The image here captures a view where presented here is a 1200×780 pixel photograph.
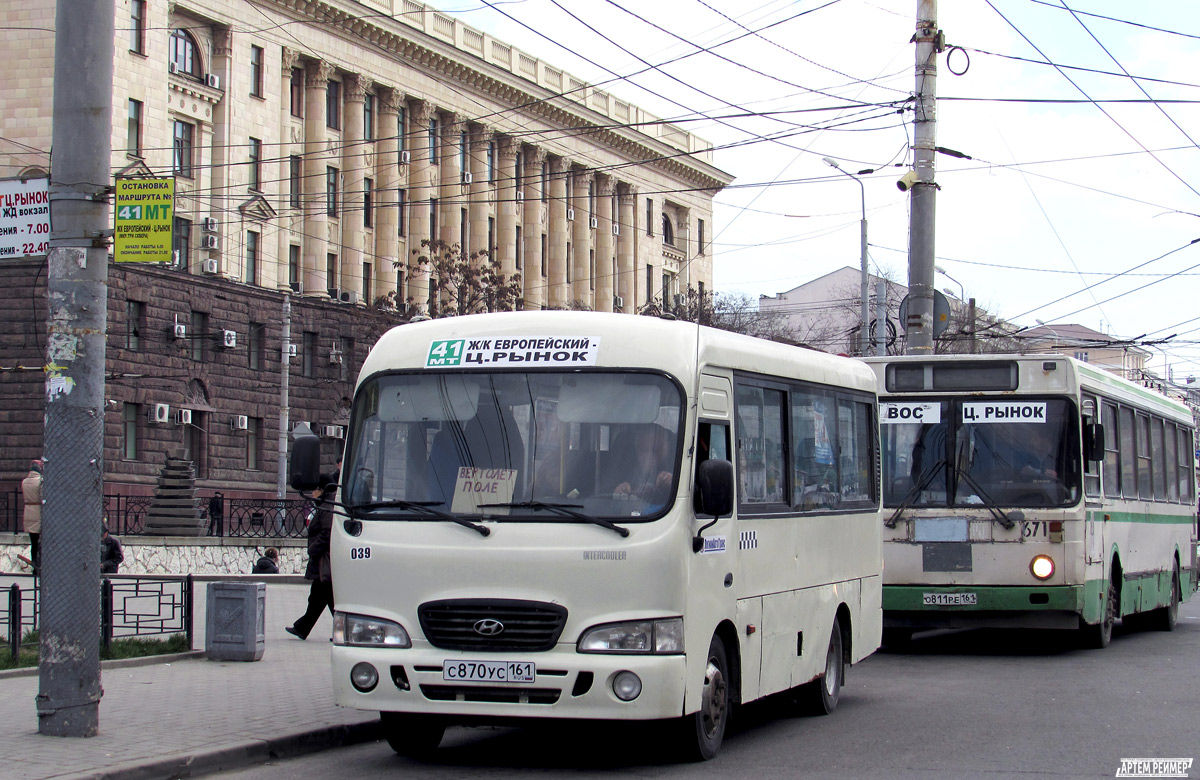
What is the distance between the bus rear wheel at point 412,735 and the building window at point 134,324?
36950mm

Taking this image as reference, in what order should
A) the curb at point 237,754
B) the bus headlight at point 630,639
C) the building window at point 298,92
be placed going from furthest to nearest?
the building window at point 298,92
the bus headlight at point 630,639
the curb at point 237,754

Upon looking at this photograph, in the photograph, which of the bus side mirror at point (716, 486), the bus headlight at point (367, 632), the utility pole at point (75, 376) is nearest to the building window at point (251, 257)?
the utility pole at point (75, 376)

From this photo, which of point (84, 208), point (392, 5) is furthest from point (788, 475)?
point (392, 5)

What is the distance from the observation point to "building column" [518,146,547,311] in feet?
217

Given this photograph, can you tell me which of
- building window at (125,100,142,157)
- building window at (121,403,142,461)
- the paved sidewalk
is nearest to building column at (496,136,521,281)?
building window at (125,100,142,157)

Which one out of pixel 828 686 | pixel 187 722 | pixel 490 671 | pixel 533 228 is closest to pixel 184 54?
pixel 533 228

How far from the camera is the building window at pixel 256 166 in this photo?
1993 inches

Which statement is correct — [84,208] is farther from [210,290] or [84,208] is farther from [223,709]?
[210,290]

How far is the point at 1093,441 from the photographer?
593 inches

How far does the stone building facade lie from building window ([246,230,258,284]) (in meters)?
0.07

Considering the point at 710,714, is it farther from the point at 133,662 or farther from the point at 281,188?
the point at 281,188

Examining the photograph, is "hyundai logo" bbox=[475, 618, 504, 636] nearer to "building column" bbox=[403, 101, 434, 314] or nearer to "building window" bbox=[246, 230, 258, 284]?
"building window" bbox=[246, 230, 258, 284]

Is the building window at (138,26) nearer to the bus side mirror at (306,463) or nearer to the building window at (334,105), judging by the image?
the building window at (334,105)

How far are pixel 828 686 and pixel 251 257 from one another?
4191 cm
